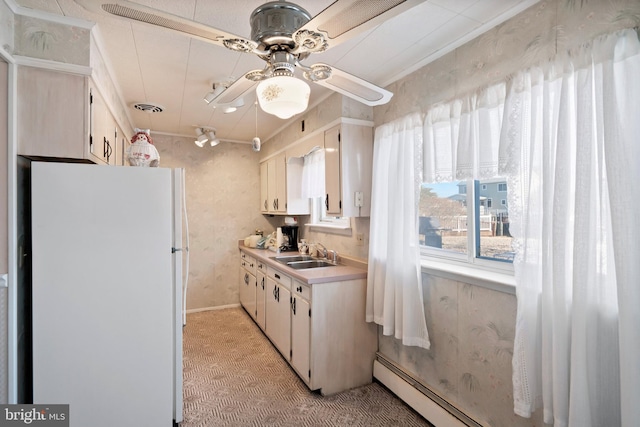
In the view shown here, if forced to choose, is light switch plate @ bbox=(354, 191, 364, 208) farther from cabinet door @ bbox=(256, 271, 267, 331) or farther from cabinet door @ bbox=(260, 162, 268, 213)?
cabinet door @ bbox=(260, 162, 268, 213)

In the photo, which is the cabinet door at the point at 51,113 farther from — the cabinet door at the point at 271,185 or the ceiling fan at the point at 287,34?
the cabinet door at the point at 271,185

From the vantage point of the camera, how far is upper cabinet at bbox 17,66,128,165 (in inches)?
66.6

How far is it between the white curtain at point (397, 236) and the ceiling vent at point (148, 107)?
222cm

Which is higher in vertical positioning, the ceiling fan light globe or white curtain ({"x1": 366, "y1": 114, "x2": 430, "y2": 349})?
the ceiling fan light globe

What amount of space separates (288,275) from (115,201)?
4.72 ft

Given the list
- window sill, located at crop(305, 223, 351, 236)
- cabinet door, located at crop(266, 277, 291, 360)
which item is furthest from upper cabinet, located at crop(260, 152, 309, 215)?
cabinet door, located at crop(266, 277, 291, 360)

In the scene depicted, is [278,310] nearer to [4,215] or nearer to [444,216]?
[444,216]

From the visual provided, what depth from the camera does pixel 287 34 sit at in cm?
114

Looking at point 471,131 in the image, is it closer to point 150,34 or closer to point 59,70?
point 150,34

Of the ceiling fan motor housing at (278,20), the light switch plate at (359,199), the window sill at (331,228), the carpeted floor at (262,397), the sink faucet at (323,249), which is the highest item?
the ceiling fan motor housing at (278,20)

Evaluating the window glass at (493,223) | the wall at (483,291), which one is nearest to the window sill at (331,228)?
the wall at (483,291)

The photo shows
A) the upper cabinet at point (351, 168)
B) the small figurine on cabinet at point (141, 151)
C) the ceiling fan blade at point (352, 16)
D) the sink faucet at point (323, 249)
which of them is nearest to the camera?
the ceiling fan blade at point (352, 16)

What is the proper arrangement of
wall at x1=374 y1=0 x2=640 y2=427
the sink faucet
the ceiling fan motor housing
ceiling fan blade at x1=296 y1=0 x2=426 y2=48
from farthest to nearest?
the sink faucet < wall at x1=374 y1=0 x2=640 y2=427 < the ceiling fan motor housing < ceiling fan blade at x1=296 y1=0 x2=426 y2=48

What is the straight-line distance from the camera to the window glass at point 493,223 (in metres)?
1.85
